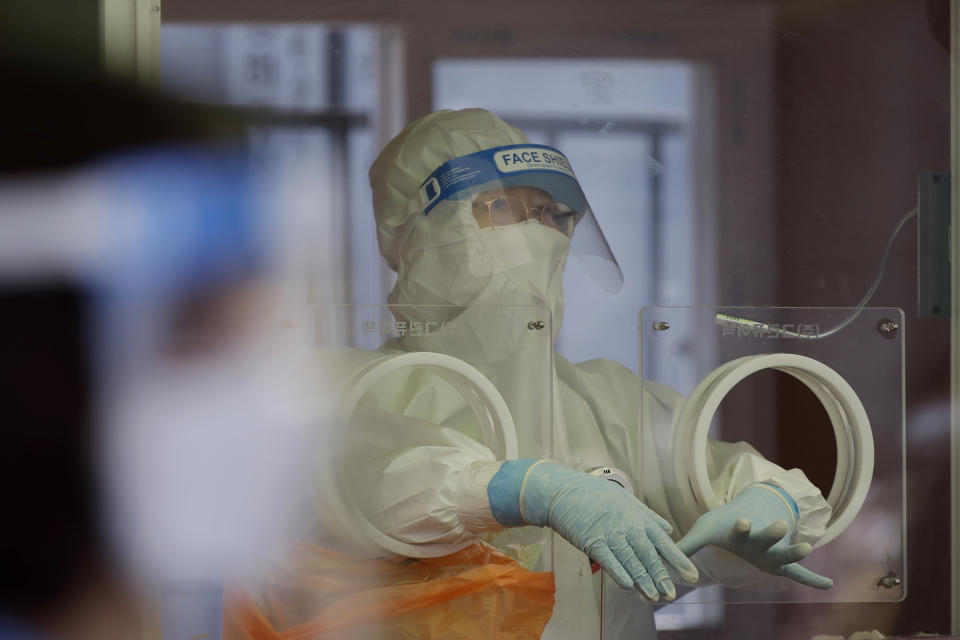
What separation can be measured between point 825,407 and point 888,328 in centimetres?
16

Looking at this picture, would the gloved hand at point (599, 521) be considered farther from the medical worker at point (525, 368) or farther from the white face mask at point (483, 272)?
the white face mask at point (483, 272)

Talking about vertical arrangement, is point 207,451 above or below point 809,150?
below

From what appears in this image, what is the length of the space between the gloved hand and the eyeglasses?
42cm

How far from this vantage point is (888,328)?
1.49 metres

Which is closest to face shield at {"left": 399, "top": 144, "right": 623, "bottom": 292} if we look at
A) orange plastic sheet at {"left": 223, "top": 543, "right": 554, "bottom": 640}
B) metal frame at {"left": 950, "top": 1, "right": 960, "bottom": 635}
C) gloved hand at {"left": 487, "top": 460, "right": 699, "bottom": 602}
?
gloved hand at {"left": 487, "top": 460, "right": 699, "bottom": 602}

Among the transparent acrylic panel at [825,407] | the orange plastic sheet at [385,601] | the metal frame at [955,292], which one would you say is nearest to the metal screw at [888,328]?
the transparent acrylic panel at [825,407]

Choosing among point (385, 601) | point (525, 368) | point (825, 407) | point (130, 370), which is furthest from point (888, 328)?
point (130, 370)

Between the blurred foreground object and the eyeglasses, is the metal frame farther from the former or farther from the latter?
the blurred foreground object

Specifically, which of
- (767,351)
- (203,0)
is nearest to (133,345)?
(203,0)

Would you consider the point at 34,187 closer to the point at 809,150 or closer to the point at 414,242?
the point at 414,242

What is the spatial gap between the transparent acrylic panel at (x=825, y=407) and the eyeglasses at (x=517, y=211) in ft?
0.69

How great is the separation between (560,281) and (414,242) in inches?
9.7

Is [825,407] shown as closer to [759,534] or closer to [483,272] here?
[759,534]

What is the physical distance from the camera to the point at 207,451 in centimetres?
134
